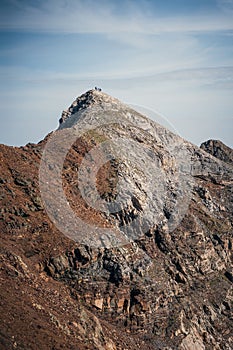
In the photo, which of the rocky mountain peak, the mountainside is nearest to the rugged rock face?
the rocky mountain peak

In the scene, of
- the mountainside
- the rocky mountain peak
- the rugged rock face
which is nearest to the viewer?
the mountainside

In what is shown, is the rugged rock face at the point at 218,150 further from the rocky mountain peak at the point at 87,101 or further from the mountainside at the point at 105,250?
the mountainside at the point at 105,250

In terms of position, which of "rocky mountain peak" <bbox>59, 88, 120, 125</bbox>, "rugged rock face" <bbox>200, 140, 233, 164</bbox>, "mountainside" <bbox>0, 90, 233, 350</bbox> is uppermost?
"rocky mountain peak" <bbox>59, 88, 120, 125</bbox>

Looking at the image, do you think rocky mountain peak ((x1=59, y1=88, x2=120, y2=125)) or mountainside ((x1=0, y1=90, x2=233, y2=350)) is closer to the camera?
mountainside ((x1=0, y1=90, x2=233, y2=350))

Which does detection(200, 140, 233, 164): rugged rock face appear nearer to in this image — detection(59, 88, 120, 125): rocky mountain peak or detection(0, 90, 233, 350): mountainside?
detection(59, 88, 120, 125): rocky mountain peak

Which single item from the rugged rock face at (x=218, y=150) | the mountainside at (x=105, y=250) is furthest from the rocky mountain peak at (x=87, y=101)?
the rugged rock face at (x=218, y=150)

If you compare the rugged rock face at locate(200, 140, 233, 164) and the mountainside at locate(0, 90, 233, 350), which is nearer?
the mountainside at locate(0, 90, 233, 350)

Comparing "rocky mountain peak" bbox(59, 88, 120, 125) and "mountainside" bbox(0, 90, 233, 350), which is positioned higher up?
"rocky mountain peak" bbox(59, 88, 120, 125)

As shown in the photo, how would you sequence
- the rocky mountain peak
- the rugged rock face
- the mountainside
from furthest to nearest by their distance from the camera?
the rugged rock face, the rocky mountain peak, the mountainside
